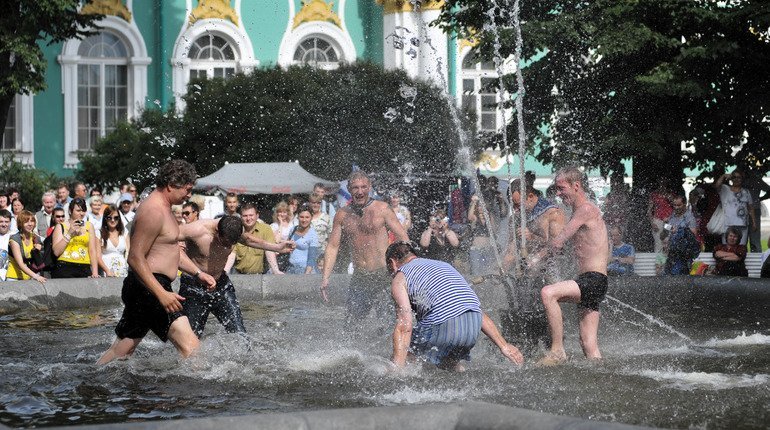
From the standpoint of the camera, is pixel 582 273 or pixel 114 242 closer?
pixel 582 273

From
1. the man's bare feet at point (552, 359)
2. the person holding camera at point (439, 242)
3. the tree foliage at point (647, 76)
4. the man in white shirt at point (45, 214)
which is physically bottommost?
the man's bare feet at point (552, 359)

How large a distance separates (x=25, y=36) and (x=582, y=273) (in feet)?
56.8

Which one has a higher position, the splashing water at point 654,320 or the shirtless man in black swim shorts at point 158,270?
the shirtless man in black swim shorts at point 158,270

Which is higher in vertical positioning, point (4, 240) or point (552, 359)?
point (4, 240)

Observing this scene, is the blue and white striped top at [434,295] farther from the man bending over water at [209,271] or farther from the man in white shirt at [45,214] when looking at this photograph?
the man in white shirt at [45,214]

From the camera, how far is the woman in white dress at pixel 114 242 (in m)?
15.7

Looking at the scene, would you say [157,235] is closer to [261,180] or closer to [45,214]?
[45,214]

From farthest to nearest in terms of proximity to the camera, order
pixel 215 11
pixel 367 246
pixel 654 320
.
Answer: pixel 215 11 → pixel 654 320 → pixel 367 246

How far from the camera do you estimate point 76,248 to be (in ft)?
49.9

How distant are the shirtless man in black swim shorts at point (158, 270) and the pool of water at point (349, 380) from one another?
24 centimetres

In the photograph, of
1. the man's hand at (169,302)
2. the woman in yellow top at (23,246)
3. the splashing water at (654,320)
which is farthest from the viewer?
the woman in yellow top at (23,246)

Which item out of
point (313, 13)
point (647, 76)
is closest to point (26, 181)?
point (313, 13)

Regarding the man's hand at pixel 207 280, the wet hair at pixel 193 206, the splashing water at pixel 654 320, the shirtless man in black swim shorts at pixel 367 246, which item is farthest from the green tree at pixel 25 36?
the man's hand at pixel 207 280

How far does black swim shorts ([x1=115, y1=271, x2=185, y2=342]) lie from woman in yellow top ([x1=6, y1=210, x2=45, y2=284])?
5.65 meters
